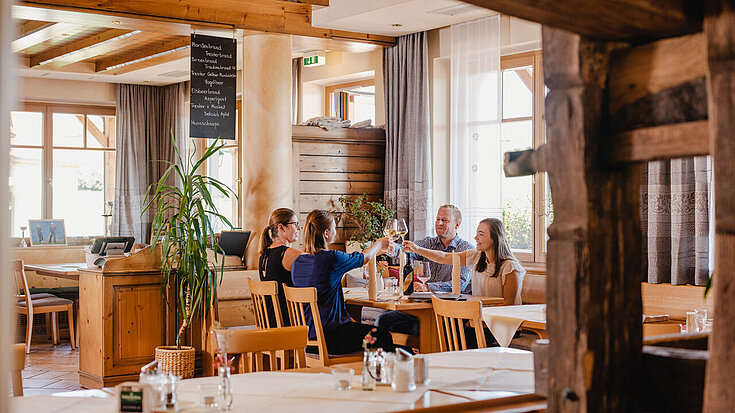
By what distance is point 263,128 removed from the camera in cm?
749

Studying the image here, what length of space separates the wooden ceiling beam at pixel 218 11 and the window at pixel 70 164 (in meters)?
5.16

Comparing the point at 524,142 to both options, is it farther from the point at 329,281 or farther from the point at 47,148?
the point at 47,148

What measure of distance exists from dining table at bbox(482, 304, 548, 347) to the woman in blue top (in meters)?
0.79

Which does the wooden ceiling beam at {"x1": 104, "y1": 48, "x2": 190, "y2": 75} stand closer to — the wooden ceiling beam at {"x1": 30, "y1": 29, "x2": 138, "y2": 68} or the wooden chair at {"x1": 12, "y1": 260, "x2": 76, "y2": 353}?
the wooden ceiling beam at {"x1": 30, "y1": 29, "x2": 138, "y2": 68}

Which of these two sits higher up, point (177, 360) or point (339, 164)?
point (339, 164)

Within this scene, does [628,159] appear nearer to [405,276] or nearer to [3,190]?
[3,190]

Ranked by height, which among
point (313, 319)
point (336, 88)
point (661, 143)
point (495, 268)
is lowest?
point (313, 319)

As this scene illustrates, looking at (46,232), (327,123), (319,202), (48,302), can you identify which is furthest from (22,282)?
(327,123)

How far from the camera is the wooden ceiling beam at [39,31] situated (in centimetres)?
894

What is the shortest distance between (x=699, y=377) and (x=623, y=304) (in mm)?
234

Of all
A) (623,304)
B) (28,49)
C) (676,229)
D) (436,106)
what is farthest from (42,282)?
(623,304)

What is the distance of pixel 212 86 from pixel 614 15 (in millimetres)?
6077

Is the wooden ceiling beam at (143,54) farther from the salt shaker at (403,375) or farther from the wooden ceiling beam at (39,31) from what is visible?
the salt shaker at (403,375)

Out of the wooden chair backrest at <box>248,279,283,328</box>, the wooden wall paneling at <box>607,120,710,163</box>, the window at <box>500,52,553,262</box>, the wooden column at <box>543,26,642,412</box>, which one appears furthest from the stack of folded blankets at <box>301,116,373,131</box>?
the wooden wall paneling at <box>607,120,710,163</box>
